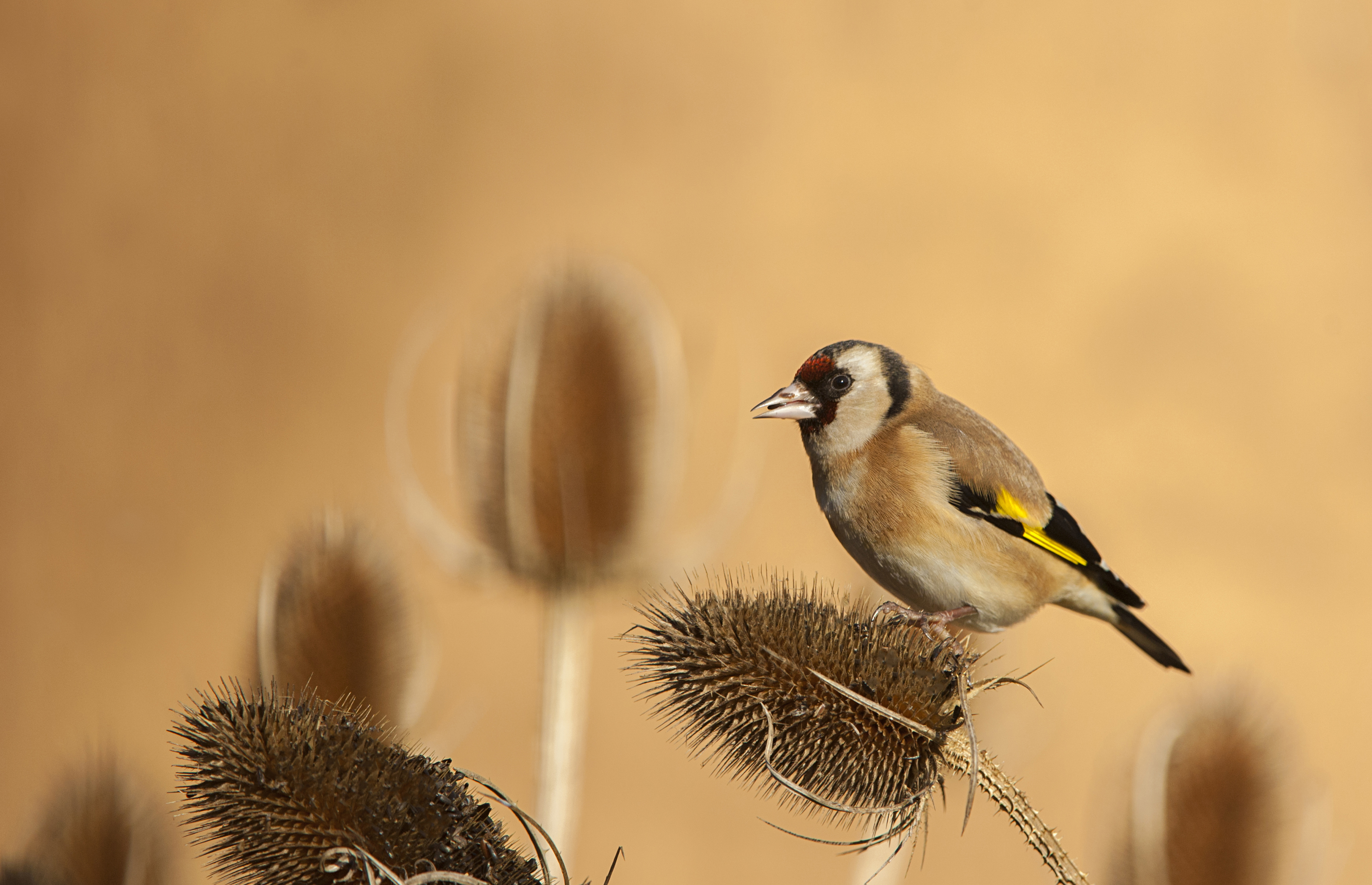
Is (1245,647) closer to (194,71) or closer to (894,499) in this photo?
(894,499)

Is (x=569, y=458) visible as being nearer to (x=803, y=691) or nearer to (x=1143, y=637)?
(x=1143, y=637)

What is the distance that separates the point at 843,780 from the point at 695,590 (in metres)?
0.42

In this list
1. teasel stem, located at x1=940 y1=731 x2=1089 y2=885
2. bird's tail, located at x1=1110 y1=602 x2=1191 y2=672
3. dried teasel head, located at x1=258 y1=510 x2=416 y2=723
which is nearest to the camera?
teasel stem, located at x1=940 y1=731 x2=1089 y2=885

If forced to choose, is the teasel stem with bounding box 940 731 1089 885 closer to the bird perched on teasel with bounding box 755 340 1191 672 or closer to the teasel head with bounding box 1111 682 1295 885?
the bird perched on teasel with bounding box 755 340 1191 672

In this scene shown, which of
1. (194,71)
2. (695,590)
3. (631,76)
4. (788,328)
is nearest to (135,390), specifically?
(194,71)

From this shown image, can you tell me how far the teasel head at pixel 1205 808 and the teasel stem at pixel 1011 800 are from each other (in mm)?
1838

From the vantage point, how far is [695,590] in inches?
75.7

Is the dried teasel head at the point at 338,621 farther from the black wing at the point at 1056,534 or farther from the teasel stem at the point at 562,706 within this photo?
the black wing at the point at 1056,534

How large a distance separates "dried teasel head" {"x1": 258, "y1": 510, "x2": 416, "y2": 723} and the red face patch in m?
1.77

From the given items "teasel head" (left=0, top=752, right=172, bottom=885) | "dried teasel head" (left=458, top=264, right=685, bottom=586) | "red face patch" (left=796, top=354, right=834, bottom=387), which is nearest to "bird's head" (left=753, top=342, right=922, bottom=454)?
"red face patch" (left=796, top=354, right=834, bottom=387)

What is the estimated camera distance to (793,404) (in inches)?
107

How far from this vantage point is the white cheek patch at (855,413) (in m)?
2.77

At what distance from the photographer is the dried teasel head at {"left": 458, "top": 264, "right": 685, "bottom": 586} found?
408 cm

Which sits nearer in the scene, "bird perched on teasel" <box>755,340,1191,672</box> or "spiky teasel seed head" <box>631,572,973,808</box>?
"spiky teasel seed head" <box>631,572,973,808</box>
